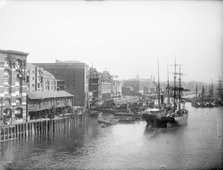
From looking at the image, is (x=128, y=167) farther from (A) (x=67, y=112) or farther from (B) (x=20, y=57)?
(A) (x=67, y=112)

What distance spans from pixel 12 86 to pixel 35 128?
9.19 meters

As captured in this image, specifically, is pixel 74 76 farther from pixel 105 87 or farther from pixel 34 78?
pixel 105 87

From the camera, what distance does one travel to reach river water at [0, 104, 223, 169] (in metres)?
33.5

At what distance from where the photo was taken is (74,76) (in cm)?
8650

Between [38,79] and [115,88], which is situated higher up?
[38,79]

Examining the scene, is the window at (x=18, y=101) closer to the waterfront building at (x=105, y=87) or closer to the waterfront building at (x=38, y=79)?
the waterfront building at (x=38, y=79)

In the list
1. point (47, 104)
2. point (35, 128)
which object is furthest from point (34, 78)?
point (35, 128)

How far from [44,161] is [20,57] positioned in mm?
23574

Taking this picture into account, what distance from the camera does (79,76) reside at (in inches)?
3393

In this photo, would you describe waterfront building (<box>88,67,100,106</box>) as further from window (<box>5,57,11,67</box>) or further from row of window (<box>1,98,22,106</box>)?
window (<box>5,57,11,67</box>)

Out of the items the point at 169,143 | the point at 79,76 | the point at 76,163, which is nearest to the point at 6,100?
the point at 76,163

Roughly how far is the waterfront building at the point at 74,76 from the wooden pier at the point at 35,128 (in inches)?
966

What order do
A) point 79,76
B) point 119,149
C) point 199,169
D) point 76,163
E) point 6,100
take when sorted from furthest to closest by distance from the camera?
1. point 79,76
2. point 6,100
3. point 119,149
4. point 76,163
5. point 199,169

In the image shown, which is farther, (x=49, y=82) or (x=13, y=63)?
(x=49, y=82)
